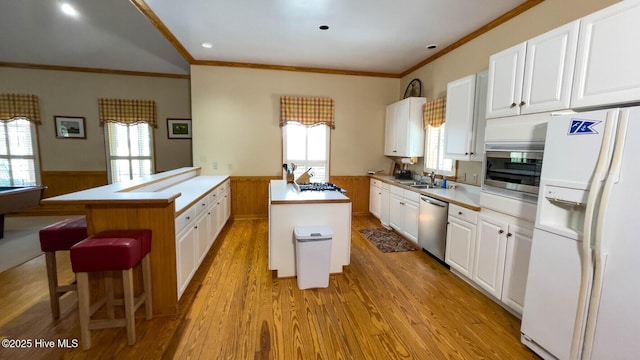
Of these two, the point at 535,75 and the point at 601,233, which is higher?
the point at 535,75

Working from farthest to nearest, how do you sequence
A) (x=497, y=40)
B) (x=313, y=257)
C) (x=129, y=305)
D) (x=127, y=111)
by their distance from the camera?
(x=127, y=111), (x=497, y=40), (x=313, y=257), (x=129, y=305)

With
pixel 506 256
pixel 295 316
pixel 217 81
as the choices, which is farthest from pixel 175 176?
pixel 506 256

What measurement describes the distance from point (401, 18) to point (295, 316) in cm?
324

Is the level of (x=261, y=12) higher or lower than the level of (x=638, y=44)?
higher

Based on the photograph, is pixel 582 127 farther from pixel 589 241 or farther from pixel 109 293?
pixel 109 293

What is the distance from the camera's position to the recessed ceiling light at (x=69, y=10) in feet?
10.5

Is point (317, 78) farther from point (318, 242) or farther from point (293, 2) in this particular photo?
point (318, 242)

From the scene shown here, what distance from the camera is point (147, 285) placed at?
2.02m

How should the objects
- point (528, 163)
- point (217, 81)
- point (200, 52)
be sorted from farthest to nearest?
point (217, 81), point (200, 52), point (528, 163)

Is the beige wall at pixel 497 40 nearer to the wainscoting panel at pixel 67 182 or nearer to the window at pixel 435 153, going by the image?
the window at pixel 435 153

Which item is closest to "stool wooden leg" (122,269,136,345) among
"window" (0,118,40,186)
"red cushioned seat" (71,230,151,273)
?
"red cushioned seat" (71,230,151,273)

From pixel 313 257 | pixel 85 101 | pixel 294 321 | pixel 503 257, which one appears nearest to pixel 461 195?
pixel 503 257

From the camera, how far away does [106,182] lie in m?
5.36

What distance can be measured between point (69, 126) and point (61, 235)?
14.7ft
